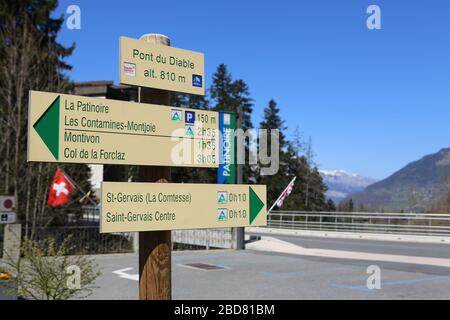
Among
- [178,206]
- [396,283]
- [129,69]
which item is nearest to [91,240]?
[396,283]

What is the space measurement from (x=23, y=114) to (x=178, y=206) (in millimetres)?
18294

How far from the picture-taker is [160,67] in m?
3.96

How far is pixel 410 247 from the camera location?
2055 centimetres

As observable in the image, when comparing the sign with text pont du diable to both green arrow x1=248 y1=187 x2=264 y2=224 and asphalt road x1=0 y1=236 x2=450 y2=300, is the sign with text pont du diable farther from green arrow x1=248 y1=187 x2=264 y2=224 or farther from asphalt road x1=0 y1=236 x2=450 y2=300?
asphalt road x1=0 y1=236 x2=450 y2=300

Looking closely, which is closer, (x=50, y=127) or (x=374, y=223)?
(x=50, y=127)

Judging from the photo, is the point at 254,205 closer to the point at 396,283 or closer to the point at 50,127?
the point at 50,127

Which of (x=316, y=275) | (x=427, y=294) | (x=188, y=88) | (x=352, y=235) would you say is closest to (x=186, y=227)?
(x=188, y=88)

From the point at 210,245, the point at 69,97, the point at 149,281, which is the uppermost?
the point at 69,97

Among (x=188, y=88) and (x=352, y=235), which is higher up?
(x=188, y=88)

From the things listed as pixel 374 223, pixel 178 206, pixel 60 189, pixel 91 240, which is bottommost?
pixel 91 240

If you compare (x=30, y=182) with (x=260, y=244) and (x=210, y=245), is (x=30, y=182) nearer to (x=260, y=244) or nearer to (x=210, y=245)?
(x=210, y=245)

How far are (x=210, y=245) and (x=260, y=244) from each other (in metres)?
2.48

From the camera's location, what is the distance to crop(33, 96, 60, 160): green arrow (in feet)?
10.9

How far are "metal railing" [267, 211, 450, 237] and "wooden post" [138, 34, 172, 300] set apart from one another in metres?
22.0
